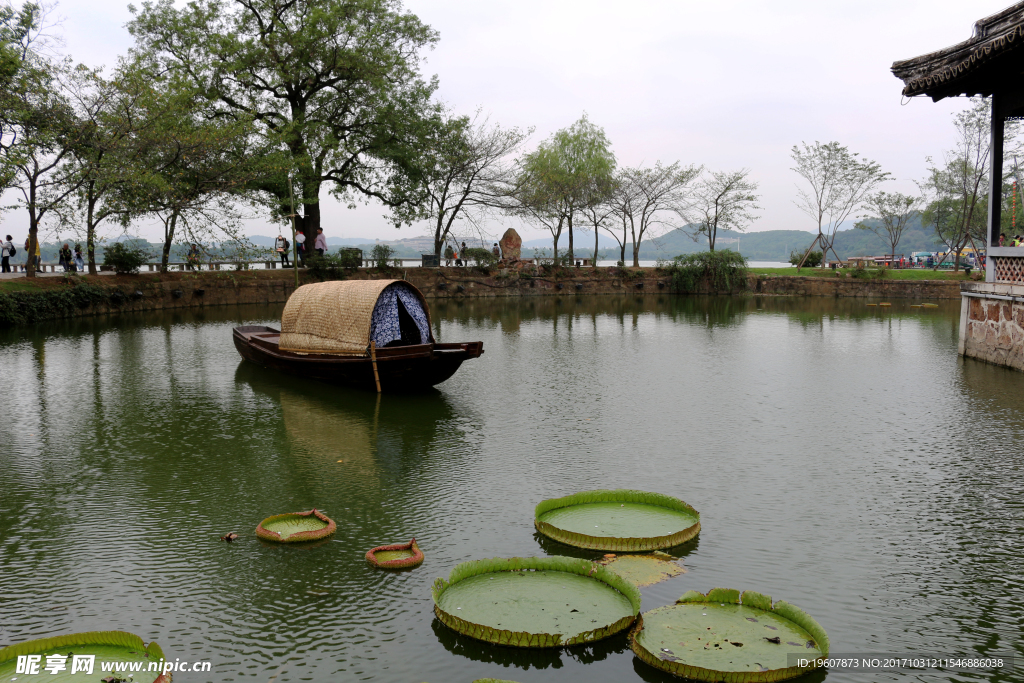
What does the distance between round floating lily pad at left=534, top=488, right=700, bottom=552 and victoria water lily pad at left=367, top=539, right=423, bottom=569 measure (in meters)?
1.07

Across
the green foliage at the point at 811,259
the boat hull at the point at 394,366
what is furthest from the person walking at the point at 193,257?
the green foliage at the point at 811,259

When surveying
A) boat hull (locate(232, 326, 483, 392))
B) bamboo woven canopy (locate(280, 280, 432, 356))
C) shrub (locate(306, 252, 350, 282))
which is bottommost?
boat hull (locate(232, 326, 483, 392))

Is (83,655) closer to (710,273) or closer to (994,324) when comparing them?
(994,324)

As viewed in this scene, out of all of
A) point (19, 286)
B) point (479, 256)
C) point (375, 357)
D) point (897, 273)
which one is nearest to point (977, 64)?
point (375, 357)

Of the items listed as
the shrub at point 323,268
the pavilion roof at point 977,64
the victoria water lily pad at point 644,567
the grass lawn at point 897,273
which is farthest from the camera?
the grass lawn at point 897,273

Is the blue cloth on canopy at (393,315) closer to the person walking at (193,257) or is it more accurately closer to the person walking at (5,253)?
the person walking at (193,257)

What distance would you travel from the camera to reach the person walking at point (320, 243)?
31.3 m

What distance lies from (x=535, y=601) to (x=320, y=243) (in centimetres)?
2875

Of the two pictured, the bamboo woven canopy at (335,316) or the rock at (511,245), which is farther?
the rock at (511,245)

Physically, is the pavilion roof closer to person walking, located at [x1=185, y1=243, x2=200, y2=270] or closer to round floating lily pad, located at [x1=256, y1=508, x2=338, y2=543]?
round floating lily pad, located at [x1=256, y1=508, x2=338, y2=543]

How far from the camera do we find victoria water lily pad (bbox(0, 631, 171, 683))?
3861 millimetres

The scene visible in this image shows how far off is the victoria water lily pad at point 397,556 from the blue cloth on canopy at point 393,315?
6336mm

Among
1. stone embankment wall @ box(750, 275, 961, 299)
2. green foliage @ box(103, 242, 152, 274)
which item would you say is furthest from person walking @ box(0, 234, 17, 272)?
stone embankment wall @ box(750, 275, 961, 299)

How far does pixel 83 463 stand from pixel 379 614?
206 inches
